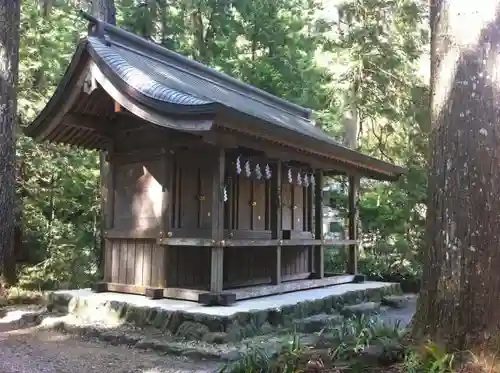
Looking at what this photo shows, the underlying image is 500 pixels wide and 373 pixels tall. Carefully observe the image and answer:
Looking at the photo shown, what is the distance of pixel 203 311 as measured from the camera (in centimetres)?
628

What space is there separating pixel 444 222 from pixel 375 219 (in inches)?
402

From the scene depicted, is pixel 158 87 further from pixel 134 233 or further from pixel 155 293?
pixel 155 293

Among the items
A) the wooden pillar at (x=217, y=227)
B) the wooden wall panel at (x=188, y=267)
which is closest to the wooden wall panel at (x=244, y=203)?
the wooden wall panel at (x=188, y=267)

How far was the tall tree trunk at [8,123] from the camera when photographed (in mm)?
9320

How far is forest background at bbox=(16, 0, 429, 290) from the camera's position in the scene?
1173 centimetres

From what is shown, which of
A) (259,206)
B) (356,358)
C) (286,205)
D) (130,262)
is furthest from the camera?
(286,205)

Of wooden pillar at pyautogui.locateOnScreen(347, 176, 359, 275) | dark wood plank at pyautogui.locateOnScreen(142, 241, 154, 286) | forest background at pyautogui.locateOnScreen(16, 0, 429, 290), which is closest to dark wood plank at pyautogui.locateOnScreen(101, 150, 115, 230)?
dark wood plank at pyautogui.locateOnScreen(142, 241, 154, 286)

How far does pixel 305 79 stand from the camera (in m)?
17.2

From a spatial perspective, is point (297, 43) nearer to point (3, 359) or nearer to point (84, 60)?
point (84, 60)

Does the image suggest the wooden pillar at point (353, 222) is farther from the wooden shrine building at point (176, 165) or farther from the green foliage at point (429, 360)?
the green foliage at point (429, 360)

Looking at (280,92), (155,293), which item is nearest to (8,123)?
(155,293)

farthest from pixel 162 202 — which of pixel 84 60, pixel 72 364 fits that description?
pixel 72 364

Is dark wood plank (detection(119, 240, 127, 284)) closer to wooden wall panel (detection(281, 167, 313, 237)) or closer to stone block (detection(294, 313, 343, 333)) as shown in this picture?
stone block (detection(294, 313, 343, 333))

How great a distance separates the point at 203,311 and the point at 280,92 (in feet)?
39.7
